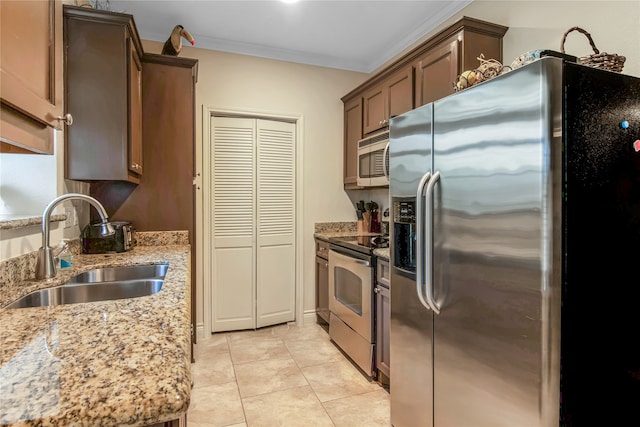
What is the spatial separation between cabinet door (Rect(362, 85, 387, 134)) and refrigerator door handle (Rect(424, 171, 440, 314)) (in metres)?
1.60

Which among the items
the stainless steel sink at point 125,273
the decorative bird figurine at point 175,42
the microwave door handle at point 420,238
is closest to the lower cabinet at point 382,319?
the microwave door handle at point 420,238

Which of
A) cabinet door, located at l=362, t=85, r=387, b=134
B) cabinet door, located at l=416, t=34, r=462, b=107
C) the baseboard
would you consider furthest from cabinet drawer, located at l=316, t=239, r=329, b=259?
cabinet door, located at l=416, t=34, r=462, b=107

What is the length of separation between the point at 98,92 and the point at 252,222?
5.71ft

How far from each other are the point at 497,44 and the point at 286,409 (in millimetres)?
2704

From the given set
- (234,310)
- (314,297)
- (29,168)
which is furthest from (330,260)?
(29,168)

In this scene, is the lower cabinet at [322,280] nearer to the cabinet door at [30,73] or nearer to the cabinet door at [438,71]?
the cabinet door at [438,71]

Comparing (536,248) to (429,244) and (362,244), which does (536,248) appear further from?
(362,244)

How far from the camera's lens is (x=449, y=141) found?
1471 mm

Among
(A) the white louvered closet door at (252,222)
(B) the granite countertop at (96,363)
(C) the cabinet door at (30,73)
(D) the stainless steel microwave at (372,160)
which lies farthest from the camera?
(A) the white louvered closet door at (252,222)

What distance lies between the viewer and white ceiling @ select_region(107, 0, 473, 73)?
261 centimetres

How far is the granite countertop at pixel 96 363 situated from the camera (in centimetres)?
54

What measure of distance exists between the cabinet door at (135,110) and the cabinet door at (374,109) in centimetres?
→ 191

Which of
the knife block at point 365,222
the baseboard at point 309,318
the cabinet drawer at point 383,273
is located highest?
the knife block at point 365,222

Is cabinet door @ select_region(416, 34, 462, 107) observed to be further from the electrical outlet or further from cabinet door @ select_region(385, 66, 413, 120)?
the electrical outlet
